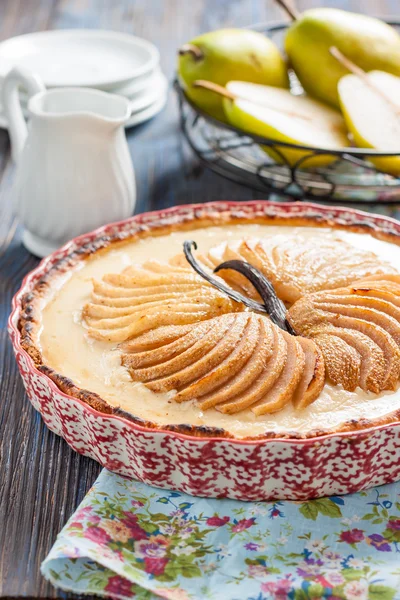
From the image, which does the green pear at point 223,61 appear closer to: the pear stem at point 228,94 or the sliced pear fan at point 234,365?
the pear stem at point 228,94

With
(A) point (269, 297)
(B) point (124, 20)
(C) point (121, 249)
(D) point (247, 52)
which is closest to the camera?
(A) point (269, 297)

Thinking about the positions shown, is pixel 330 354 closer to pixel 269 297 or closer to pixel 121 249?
pixel 269 297

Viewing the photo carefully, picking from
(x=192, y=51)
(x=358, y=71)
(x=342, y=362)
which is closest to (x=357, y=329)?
(x=342, y=362)

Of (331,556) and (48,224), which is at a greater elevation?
(331,556)

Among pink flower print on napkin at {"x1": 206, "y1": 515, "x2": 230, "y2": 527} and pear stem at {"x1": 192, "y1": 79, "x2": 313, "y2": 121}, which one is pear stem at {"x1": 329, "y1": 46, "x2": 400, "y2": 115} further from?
pink flower print on napkin at {"x1": 206, "y1": 515, "x2": 230, "y2": 527}

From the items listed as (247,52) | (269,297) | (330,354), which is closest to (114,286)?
(269,297)

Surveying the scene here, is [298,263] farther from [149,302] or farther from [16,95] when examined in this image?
[16,95]

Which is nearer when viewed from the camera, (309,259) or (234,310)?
(234,310)

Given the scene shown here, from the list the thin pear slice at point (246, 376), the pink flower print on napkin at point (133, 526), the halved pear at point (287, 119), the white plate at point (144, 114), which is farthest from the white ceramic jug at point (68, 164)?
the pink flower print on napkin at point (133, 526)

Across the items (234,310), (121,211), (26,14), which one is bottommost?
(26,14)
